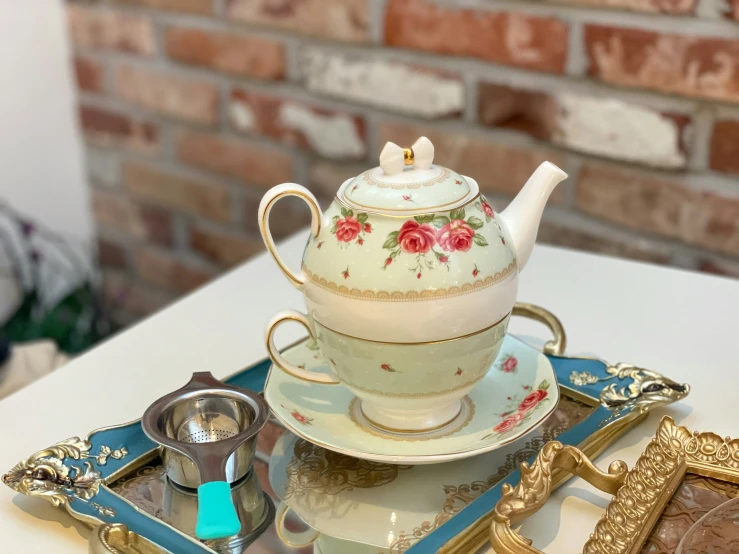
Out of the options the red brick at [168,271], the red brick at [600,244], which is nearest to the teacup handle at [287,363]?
the red brick at [600,244]

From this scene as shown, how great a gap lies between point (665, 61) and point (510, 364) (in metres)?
0.52

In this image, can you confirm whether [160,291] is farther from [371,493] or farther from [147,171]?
[371,493]

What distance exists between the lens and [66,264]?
1.53 m

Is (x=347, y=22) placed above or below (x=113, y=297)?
above

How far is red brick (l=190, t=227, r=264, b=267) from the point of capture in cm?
142

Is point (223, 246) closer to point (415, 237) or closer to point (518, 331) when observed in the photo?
point (518, 331)

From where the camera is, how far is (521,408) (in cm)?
53

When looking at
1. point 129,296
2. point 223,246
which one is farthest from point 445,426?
point 129,296

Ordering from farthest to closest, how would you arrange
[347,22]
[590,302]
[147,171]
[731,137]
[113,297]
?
[113,297]
[147,171]
[347,22]
[731,137]
[590,302]

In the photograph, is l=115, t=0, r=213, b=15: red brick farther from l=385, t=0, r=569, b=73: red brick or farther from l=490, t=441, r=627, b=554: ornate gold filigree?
l=490, t=441, r=627, b=554: ornate gold filigree

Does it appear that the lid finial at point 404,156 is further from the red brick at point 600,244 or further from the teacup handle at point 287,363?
the red brick at point 600,244

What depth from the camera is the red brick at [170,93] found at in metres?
1.37

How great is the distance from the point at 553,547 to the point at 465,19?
2.50 feet

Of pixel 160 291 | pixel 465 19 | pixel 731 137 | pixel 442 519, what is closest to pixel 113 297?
pixel 160 291
